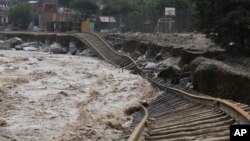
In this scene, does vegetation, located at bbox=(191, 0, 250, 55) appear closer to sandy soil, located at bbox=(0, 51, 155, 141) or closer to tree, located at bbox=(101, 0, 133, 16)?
sandy soil, located at bbox=(0, 51, 155, 141)

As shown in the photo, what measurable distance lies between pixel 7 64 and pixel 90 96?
20373mm

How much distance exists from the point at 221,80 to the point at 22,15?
95283 mm

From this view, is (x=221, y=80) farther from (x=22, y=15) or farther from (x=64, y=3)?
(x=64, y=3)

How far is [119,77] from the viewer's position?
35500 mm

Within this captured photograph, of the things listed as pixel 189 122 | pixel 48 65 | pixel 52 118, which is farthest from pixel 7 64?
pixel 189 122

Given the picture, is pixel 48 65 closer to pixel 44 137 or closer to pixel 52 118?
pixel 52 118

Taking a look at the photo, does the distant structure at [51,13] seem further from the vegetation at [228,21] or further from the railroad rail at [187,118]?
the railroad rail at [187,118]

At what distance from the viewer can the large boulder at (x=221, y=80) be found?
18359mm

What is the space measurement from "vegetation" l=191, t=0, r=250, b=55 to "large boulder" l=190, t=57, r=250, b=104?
11.6 ft

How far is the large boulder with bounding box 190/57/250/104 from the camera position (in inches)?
723

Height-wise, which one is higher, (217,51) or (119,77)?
(217,51)

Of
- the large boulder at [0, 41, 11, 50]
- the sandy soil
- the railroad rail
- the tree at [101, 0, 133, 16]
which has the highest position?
the tree at [101, 0, 133, 16]

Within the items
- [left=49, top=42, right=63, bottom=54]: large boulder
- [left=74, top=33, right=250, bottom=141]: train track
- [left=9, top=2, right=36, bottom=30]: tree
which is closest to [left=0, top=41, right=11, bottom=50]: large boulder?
[left=49, top=42, right=63, bottom=54]: large boulder

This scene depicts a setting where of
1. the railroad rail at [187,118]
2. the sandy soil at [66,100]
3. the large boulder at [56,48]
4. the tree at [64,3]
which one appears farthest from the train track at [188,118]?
the tree at [64,3]
